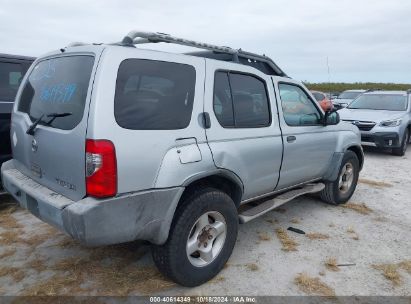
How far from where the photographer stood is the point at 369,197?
18.8 feet

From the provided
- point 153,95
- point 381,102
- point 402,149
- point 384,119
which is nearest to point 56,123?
point 153,95

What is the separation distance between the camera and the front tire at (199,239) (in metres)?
2.79

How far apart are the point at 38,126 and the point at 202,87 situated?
1359mm

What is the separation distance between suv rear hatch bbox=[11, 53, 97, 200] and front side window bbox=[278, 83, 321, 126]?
86.9 inches

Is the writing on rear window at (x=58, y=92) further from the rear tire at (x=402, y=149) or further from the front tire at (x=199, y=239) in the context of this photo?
the rear tire at (x=402, y=149)

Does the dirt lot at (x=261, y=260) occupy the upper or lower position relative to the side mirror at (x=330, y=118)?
lower

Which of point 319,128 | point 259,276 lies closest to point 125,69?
point 259,276

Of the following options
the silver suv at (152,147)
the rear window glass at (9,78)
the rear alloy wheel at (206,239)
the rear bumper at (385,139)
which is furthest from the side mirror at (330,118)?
the rear bumper at (385,139)

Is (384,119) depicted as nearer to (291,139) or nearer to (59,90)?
(291,139)

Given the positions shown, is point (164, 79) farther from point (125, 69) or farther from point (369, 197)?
point (369, 197)

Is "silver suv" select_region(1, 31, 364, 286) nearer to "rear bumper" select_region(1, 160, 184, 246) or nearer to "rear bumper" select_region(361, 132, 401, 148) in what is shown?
"rear bumper" select_region(1, 160, 184, 246)

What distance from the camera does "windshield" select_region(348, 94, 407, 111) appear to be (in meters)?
10.1

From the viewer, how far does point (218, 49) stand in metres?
3.50

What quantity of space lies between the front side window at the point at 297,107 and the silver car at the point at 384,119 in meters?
5.44
